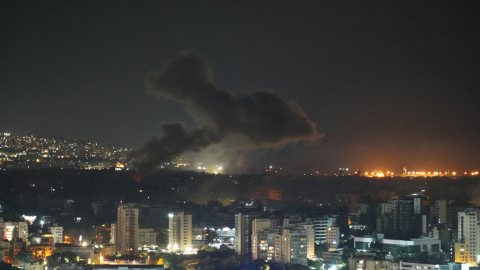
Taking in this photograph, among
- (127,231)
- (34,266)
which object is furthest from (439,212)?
(34,266)

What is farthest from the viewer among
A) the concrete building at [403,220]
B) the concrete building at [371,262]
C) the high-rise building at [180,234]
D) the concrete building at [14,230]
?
the concrete building at [403,220]

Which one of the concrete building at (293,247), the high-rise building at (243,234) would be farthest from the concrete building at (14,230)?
the concrete building at (293,247)

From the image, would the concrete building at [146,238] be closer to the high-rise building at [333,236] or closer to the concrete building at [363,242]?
the high-rise building at [333,236]

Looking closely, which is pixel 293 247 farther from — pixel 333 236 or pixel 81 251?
pixel 81 251

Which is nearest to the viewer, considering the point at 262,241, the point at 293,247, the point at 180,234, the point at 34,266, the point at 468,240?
the point at 34,266

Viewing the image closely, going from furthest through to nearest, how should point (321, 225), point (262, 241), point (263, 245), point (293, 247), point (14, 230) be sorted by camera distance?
1. point (321, 225)
2. point (14, 230)
3. point (262, 241)
4. point (263, 245)
5. point (293, 247)

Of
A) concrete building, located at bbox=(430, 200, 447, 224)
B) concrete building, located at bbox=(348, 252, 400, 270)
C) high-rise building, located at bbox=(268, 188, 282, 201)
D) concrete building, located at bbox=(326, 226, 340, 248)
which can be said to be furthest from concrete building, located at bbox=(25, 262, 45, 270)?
high-rise building, located at bbox=(268, 188, 282, 201)
